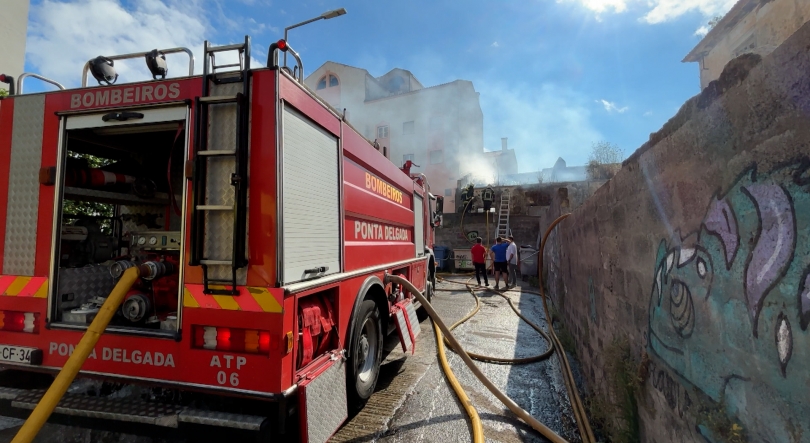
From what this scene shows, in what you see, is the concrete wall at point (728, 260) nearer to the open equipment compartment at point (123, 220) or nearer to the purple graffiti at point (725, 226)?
the purple graffiti at point (725, 226)

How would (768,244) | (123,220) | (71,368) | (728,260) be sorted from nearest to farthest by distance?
(768,244) < (728,260) < (71,368) < (123,220)

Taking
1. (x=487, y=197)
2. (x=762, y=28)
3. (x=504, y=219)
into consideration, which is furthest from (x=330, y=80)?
(x=762, y=28)

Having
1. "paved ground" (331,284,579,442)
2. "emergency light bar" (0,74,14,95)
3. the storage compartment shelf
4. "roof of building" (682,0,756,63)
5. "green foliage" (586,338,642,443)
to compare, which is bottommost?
"paved ground" (331,284,579,442)

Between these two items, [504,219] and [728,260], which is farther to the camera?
[504,219]

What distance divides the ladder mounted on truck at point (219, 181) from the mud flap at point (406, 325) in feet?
7.82

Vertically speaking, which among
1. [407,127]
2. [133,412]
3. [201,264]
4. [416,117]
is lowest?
[133,412]

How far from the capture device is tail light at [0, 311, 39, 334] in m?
2.69

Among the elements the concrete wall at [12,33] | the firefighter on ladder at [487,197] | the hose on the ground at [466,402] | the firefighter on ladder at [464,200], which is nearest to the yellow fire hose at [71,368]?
the hose on the ground at [466,402]

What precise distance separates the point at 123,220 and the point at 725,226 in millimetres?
4745

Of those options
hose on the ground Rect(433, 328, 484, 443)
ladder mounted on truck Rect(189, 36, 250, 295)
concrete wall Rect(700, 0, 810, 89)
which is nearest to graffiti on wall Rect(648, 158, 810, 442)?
hose on the ground Rect(433, 328, 484, 443)

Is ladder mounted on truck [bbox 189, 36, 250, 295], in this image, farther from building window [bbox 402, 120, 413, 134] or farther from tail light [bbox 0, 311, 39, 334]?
building window [bbox 402, 120, 413, 134]

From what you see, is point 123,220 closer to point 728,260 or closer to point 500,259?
point 728,260

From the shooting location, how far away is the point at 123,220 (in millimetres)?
3918

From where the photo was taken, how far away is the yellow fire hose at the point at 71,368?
2.00 meters
